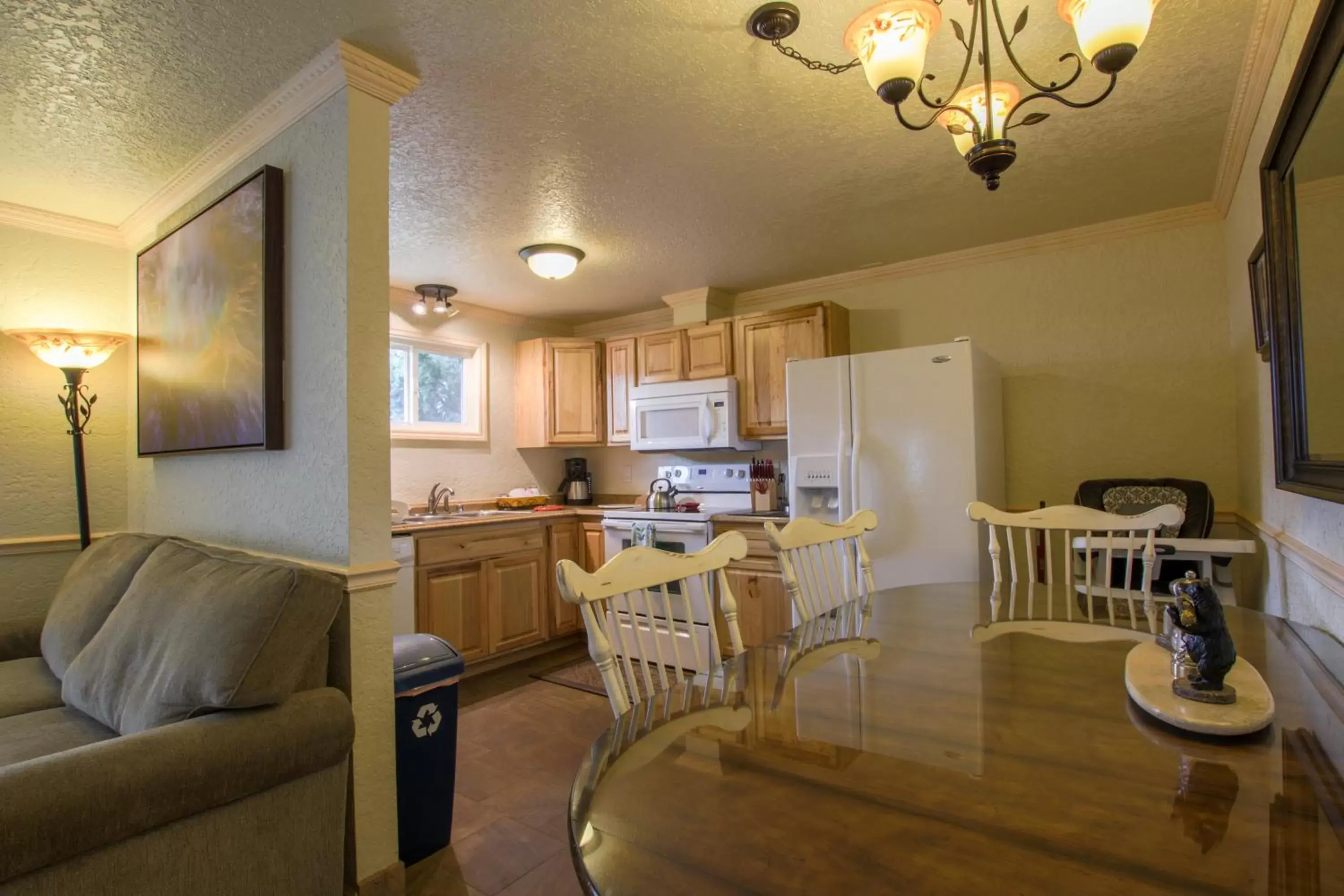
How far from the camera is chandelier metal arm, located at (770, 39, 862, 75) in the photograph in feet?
5.81

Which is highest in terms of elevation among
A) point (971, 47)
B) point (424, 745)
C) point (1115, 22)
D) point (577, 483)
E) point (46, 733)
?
point (971, 47)

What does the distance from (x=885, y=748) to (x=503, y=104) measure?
207 cm

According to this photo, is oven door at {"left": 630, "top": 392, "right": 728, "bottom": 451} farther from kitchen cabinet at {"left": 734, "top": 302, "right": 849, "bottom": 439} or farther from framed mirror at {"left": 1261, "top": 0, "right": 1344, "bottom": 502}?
framed mirror at {"left": 1261, "top": 0, "right": 1344, "bottom": 502}

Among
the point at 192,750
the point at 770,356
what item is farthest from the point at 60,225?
the point at 770,356

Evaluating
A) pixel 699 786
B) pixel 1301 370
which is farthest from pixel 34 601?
pixel 1301 370

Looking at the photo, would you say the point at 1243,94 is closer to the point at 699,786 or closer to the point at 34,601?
the point at 699,786

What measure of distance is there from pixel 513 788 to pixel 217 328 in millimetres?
1969

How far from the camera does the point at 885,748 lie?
85cm

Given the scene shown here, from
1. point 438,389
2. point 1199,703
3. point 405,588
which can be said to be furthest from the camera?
point 438,389

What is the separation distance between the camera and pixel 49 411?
2828mm

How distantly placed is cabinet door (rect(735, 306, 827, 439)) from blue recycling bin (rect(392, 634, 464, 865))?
2.35 meters

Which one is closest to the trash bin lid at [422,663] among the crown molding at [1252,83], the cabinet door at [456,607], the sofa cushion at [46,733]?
the sofa cushion at [46,733]

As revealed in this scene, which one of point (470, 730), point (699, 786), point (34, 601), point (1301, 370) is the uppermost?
point (1301, 370)

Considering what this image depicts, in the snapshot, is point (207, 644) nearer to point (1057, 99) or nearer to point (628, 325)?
point (1057, 99)
